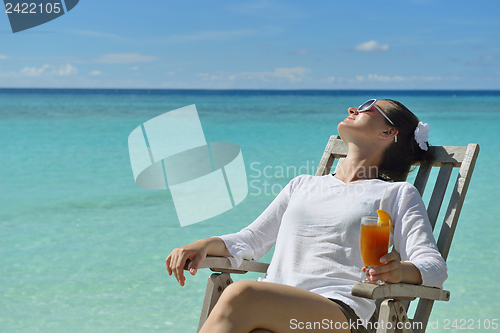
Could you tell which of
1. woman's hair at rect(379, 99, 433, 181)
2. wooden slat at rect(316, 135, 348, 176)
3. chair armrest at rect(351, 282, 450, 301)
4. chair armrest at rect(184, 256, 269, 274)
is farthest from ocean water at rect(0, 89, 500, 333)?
chair armrest at rect(351, 282, 450, 301)

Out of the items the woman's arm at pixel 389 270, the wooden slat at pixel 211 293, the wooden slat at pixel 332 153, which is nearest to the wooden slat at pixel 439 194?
the wooden slat at pixel 332 153

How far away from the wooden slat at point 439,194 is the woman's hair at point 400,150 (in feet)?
0.40

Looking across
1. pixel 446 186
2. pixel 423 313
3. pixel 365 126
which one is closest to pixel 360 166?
pixel 365 126

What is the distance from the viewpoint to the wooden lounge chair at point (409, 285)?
1.56 m

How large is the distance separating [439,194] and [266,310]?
107 cm

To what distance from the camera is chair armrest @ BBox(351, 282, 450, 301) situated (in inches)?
57.3

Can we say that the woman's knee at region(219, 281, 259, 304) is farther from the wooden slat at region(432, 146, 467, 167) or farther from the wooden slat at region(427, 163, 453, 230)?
Answer: the wooden slat at region(432, 146, 467, 167)

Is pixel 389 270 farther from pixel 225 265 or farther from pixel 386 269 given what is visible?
pixel 225 265

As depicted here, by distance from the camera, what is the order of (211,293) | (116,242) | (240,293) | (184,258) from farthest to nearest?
(116,242) < (211,293) < (184,258) < (240,293)

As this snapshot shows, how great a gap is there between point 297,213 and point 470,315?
228 centimetres

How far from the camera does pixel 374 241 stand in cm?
157

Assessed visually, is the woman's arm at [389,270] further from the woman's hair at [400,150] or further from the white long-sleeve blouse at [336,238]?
the woman's hair at [400,150]

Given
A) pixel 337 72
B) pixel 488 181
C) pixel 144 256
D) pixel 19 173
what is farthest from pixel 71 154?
Result: pixel 337 72

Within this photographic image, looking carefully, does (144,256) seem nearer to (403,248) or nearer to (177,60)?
(403,248)
